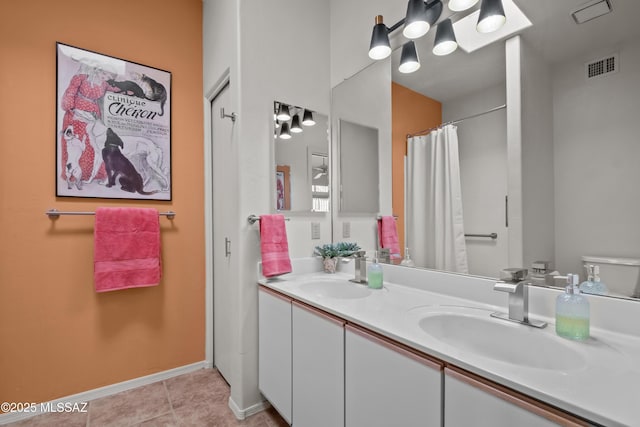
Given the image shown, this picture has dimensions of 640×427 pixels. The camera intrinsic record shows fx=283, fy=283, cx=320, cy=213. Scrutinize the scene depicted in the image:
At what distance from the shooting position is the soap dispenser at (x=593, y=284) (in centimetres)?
89

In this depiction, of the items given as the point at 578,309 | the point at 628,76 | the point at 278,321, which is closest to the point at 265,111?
the point at 278,321

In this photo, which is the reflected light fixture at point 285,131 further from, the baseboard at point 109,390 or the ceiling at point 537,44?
the baseboard at point 109,390

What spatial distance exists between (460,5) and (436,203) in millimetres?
876

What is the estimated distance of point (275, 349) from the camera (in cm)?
149

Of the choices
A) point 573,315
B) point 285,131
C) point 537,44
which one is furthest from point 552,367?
point 285,131

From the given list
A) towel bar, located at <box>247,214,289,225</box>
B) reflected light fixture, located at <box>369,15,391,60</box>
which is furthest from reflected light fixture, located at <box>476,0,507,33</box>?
towel bar, located at <box>247,214,289,225</box>

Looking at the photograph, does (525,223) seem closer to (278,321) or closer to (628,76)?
(628,76)

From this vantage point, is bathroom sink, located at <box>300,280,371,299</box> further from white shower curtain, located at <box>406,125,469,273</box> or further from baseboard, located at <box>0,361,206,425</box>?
baseboard, located at <box>0,361,206,425</box>

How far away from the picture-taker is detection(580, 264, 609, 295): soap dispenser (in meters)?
0.89

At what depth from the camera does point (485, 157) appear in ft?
3.86

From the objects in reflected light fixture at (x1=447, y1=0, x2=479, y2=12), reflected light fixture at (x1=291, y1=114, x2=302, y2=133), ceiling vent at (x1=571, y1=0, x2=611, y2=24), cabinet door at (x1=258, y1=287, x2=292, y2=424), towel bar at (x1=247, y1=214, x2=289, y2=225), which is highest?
reflected light fixture at (x1=447, y1=0, x2=479, y2=12)

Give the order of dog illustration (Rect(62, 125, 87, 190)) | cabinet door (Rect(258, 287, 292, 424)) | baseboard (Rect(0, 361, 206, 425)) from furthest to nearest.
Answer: dog illustration (Rect(62, 125, 87, 190)) → baseboard (Rect(0, 361, 206, 425)) → cabinet door (Rect(258, 287, 292, 424))

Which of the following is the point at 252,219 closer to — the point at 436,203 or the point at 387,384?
the point at 436,203

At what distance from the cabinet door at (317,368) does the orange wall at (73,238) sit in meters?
1.28
